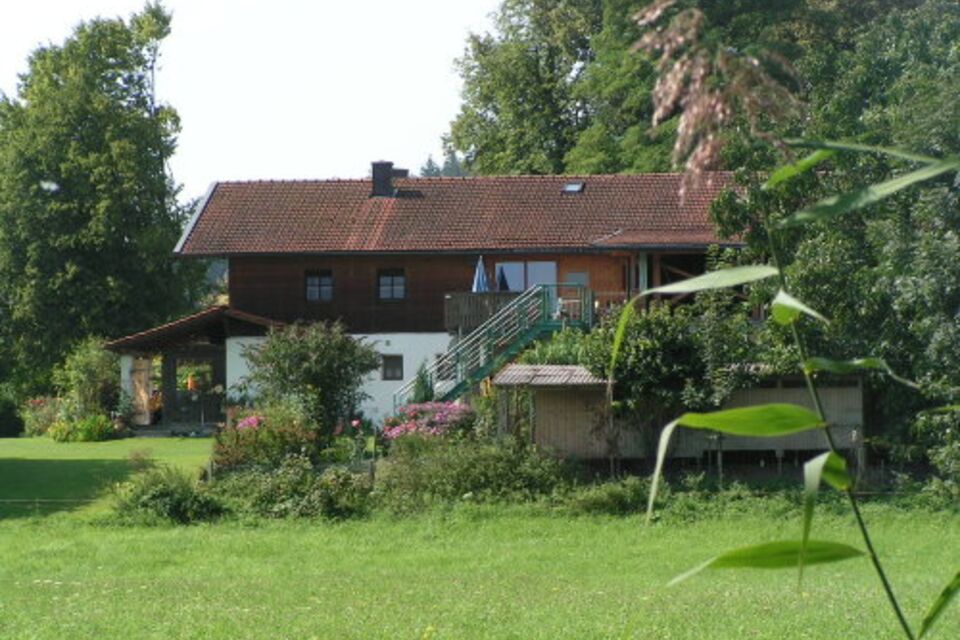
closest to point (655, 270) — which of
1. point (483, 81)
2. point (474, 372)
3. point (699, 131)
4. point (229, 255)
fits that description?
point (474, 372)

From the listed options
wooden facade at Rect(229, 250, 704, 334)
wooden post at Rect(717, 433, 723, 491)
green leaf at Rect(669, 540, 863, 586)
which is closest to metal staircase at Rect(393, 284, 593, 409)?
wooden facade at Rect(229, 250, 704, 334)

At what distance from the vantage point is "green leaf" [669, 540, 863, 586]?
2.65 meters

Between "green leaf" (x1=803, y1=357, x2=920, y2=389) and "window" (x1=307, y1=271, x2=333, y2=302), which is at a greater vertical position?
"window" (x1=307, y1=271, x2=333, y2=302)

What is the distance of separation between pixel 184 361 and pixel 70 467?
14.5 metres

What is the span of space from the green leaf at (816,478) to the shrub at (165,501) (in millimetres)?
24147

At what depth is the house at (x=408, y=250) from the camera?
40.6 meters

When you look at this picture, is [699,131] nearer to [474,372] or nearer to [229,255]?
[474,372]

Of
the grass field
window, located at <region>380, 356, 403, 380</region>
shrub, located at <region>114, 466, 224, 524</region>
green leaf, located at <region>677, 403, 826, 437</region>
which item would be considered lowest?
the grass field

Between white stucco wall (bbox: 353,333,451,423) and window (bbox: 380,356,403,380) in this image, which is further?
window (bbox: 380,356,403,380)

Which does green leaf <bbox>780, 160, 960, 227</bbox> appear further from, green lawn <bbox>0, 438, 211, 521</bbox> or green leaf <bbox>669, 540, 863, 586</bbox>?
green lawn <bbox>0, 438, 211, 521</bbox>

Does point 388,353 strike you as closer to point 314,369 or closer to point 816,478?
point 314,369

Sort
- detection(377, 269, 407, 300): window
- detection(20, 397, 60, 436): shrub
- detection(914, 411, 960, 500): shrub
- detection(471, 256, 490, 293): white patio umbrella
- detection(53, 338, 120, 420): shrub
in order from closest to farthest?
detection(914, 411, 960, 500): shrub → detection(471, 256, 490, 293): white patio umbrella → detection(377, 269, 407, 300): window → detection(53, 338, 120, 420): shrub → detection(20, 397, 60, 436): shrub

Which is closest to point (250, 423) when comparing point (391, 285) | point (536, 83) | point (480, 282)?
point (480, 282)

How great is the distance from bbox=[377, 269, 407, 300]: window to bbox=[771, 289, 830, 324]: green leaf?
3916 cm
